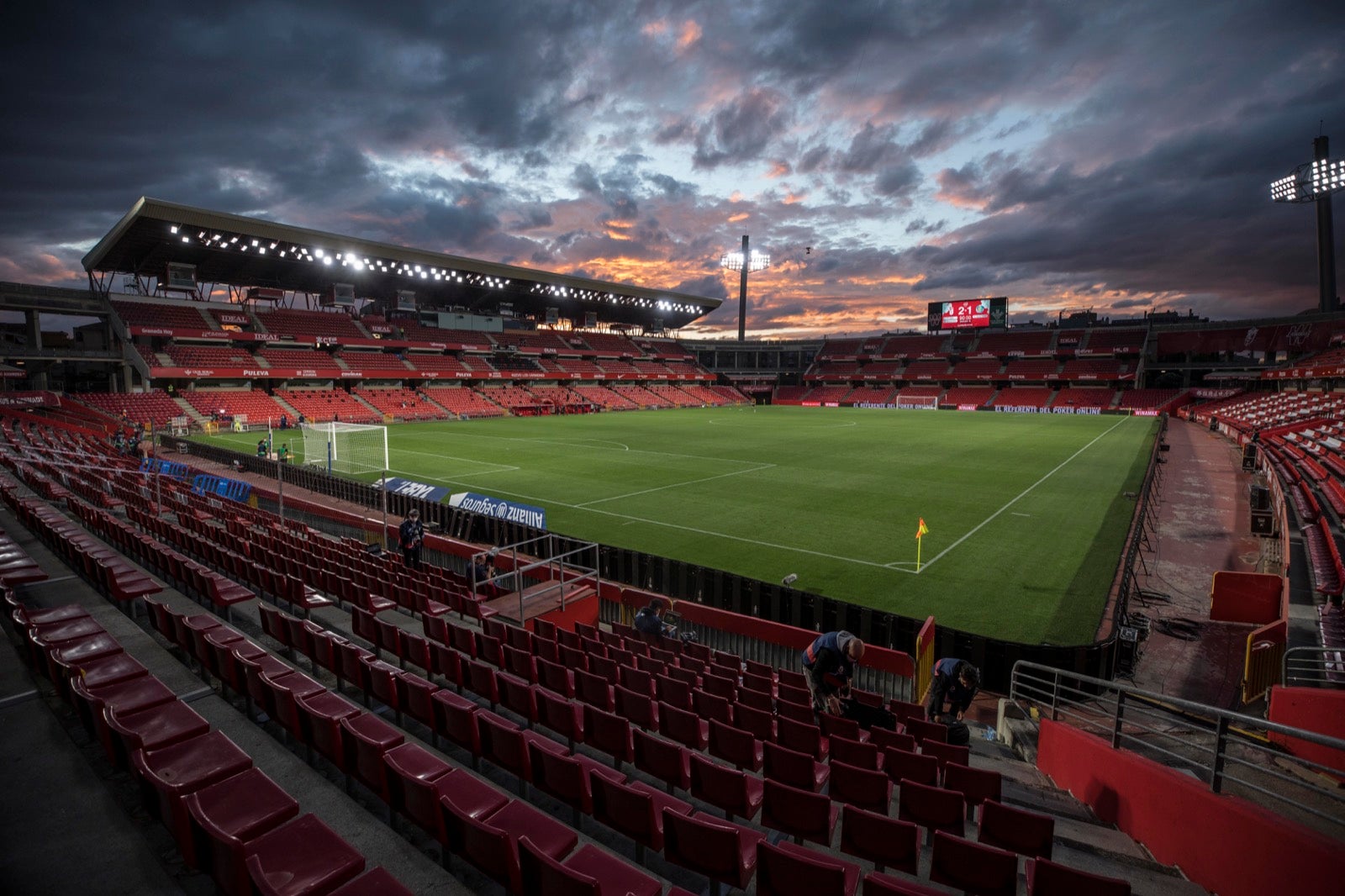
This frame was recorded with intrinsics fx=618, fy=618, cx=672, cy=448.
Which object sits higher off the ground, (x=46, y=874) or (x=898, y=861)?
(x=46, y=874)

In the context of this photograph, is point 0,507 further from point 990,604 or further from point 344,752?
point 990,604

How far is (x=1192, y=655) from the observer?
35.9ft

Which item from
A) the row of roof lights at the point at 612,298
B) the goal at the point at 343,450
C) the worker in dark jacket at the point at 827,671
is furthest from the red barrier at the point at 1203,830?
the row of roof lights at the point at 612,298

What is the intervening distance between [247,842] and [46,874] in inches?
58.1

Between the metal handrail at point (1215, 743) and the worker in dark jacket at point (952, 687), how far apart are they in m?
0.71

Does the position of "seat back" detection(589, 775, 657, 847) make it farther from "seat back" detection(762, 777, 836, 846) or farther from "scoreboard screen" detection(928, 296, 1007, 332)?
"scoreboard screen" detection(928, 296, 1007, 332)

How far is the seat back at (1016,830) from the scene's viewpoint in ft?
13.5

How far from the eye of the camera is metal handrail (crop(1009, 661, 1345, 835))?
153 inches

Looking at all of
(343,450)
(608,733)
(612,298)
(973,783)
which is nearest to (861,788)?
(973,783)

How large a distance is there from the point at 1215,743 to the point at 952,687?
2.36 metres

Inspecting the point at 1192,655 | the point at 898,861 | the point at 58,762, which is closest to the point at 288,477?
the point at 58,762

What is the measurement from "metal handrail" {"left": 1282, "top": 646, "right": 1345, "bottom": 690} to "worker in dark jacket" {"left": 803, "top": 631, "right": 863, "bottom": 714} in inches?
204

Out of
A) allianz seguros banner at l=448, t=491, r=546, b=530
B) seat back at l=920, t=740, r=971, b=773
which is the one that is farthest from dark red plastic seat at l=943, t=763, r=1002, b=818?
allianz seguros banner at l=448, t=491, r=546, b=530

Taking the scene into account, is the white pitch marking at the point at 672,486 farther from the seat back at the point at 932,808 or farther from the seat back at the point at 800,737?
the seat back at the point at 932,808
